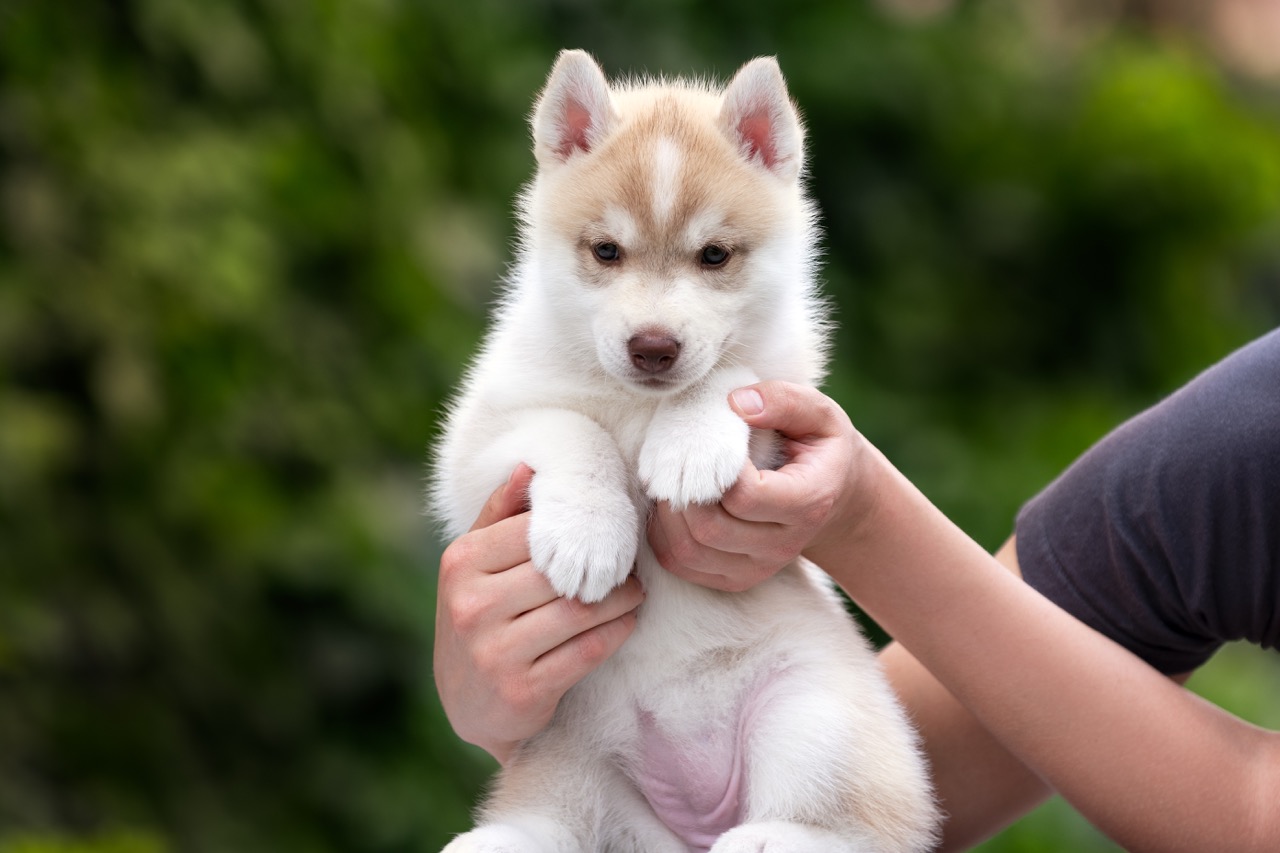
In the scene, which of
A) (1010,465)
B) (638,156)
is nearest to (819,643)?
(638,156)

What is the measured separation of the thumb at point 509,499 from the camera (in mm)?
1927

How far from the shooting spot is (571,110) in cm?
214

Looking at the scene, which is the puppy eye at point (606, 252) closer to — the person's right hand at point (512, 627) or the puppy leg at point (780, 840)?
the person's right hand at point (512, 627)

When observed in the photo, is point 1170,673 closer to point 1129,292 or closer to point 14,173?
point 14,173

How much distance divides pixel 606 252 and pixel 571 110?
0.87ft

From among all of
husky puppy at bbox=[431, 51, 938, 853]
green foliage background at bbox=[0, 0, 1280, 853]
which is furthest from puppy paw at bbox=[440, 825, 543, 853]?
green foliage background at bbox=[0, 0, 1280, 853]

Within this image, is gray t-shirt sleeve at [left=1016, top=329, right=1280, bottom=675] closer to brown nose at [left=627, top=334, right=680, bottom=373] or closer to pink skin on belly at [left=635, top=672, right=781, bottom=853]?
pink skin on belly at [left=635, top=672, right=781, bottom=853]

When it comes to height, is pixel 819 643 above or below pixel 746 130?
below

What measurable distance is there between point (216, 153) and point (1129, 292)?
170 inches

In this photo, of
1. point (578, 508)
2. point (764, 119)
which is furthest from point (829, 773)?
point (764, 119)

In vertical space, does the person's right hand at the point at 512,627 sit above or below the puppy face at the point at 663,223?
below

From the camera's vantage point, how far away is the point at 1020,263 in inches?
246

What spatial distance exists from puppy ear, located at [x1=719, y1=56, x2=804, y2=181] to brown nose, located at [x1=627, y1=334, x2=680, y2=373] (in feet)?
1.39

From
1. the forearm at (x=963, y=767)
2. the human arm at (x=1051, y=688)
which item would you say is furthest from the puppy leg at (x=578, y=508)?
the forearm at (x=963, y=767)
